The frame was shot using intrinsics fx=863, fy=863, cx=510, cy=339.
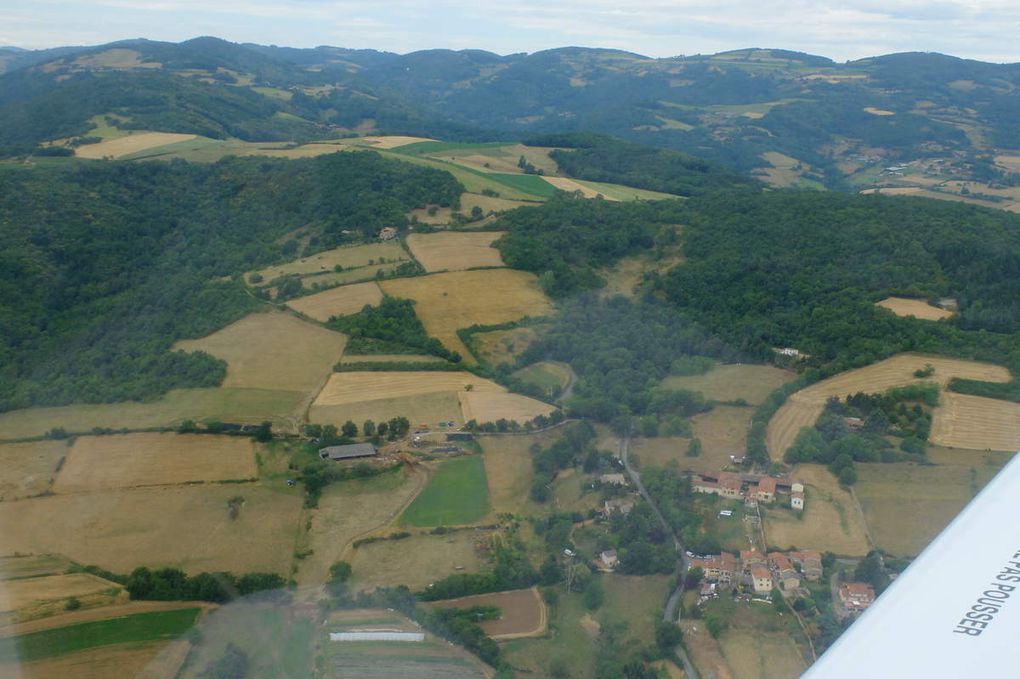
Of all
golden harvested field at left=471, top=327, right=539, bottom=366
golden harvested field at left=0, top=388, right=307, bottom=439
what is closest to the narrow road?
golden harvested field at left=471, top=327, right=539, bottom=366

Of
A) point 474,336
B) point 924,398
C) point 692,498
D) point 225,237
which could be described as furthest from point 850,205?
point 225,237

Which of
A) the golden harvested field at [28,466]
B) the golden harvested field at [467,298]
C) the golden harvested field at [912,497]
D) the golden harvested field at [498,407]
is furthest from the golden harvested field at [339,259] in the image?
the golden harvested field at [912,497]

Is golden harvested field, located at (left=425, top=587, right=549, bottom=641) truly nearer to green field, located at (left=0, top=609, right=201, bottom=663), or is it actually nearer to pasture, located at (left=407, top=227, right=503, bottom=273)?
green field, located at (left=0, top=609, right=201, bottom=663)

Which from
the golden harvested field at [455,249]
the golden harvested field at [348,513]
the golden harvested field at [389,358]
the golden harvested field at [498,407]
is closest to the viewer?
the golden harvested field at [348,513]

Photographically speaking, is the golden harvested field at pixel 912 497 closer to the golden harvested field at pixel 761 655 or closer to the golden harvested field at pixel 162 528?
the golden harvested field at pixel 761 655

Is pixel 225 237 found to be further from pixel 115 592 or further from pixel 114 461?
pixel 115 592

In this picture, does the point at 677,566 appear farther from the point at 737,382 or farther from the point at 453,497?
the point at 737,382
